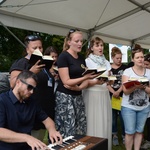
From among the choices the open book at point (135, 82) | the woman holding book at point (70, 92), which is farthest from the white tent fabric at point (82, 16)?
the open book at point (135, 82)

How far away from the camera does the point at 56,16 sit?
534 cm

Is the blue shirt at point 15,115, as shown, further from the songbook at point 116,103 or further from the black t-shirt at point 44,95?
the songbook at point 116,103

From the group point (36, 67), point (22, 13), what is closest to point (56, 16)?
point (22, 13)

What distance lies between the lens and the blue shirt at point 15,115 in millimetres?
1718

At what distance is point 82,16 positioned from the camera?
571 cm

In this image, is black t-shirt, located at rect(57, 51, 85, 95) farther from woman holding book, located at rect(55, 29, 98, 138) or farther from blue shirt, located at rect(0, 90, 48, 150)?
blue shirt, located at rect(0, 90, 48, 150)

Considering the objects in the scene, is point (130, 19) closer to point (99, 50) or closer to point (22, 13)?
point (22, 13)

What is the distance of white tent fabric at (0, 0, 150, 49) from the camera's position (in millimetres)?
4566

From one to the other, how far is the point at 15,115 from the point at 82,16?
14.4ft

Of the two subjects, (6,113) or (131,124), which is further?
(131,124)

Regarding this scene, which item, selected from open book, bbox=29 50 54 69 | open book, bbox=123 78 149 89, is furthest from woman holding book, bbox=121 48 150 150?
open book, bbox=29 50 54 69

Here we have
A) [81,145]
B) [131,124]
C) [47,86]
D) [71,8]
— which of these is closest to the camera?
[81,145]

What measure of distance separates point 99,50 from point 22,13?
97.7 inches

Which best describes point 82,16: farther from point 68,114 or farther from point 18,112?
point 18,112
